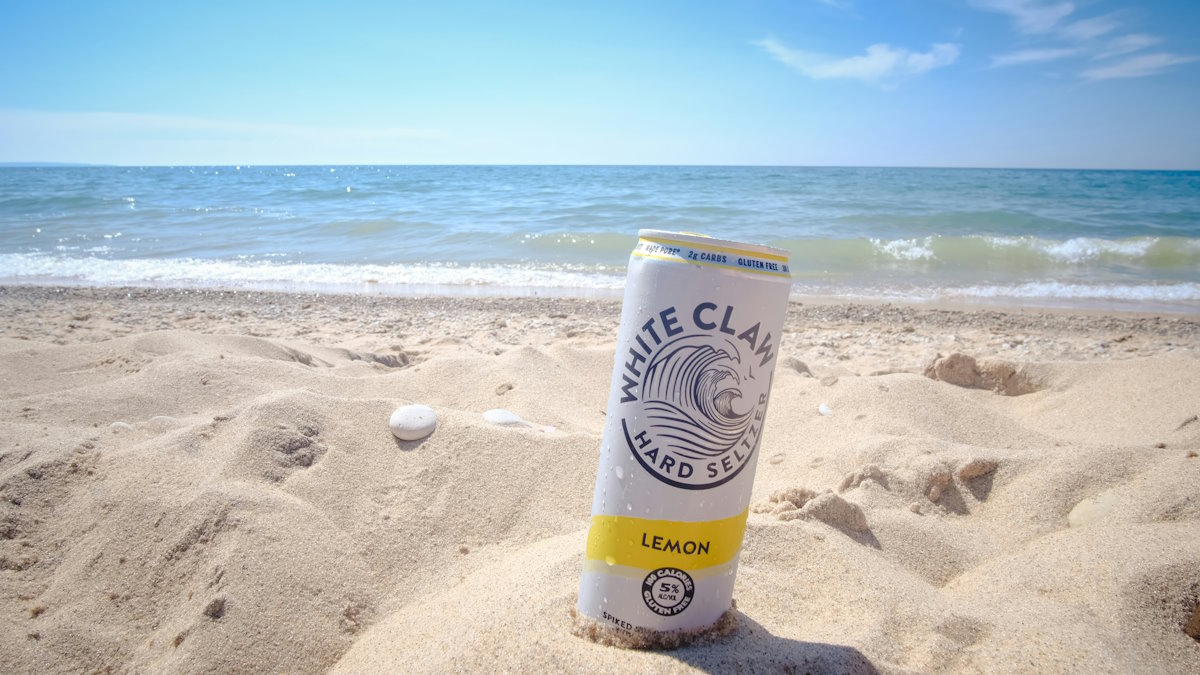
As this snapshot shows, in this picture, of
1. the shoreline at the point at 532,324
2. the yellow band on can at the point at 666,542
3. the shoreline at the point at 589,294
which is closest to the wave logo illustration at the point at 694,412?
the yellow band on can at the point at 666,542

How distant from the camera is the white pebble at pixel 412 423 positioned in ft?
8.26

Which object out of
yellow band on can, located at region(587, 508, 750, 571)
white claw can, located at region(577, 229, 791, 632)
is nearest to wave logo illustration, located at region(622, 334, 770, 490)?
white claw can, located at region(577, 229, 791, 632)

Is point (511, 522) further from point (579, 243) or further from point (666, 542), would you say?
point (579, 243)

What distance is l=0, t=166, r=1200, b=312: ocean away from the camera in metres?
8.42

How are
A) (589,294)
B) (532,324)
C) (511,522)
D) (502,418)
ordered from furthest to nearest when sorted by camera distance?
(589,294) < (532,324) < (502,418) < (511,522)

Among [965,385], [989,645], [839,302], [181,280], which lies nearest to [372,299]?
[181,280]

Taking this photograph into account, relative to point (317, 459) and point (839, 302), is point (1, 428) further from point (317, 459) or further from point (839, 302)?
point (839, 302)

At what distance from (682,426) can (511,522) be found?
107cm

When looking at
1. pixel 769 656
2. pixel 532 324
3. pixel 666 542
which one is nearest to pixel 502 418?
pixel 666 542

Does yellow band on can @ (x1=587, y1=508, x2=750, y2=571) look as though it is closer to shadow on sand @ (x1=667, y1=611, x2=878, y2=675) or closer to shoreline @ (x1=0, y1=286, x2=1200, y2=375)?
shadow on sand @ (x1=667, y1=611, x2=878, y2=675)

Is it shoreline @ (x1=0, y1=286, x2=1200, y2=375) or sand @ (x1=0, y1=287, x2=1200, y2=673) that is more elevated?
sand @ (x1=0, y1=287, x2=1200, y2=673)

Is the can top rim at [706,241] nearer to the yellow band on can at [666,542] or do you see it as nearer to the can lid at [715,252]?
the can lid at [715,252]

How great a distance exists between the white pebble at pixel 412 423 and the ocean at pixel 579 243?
2973 mm

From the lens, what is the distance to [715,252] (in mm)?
1348
